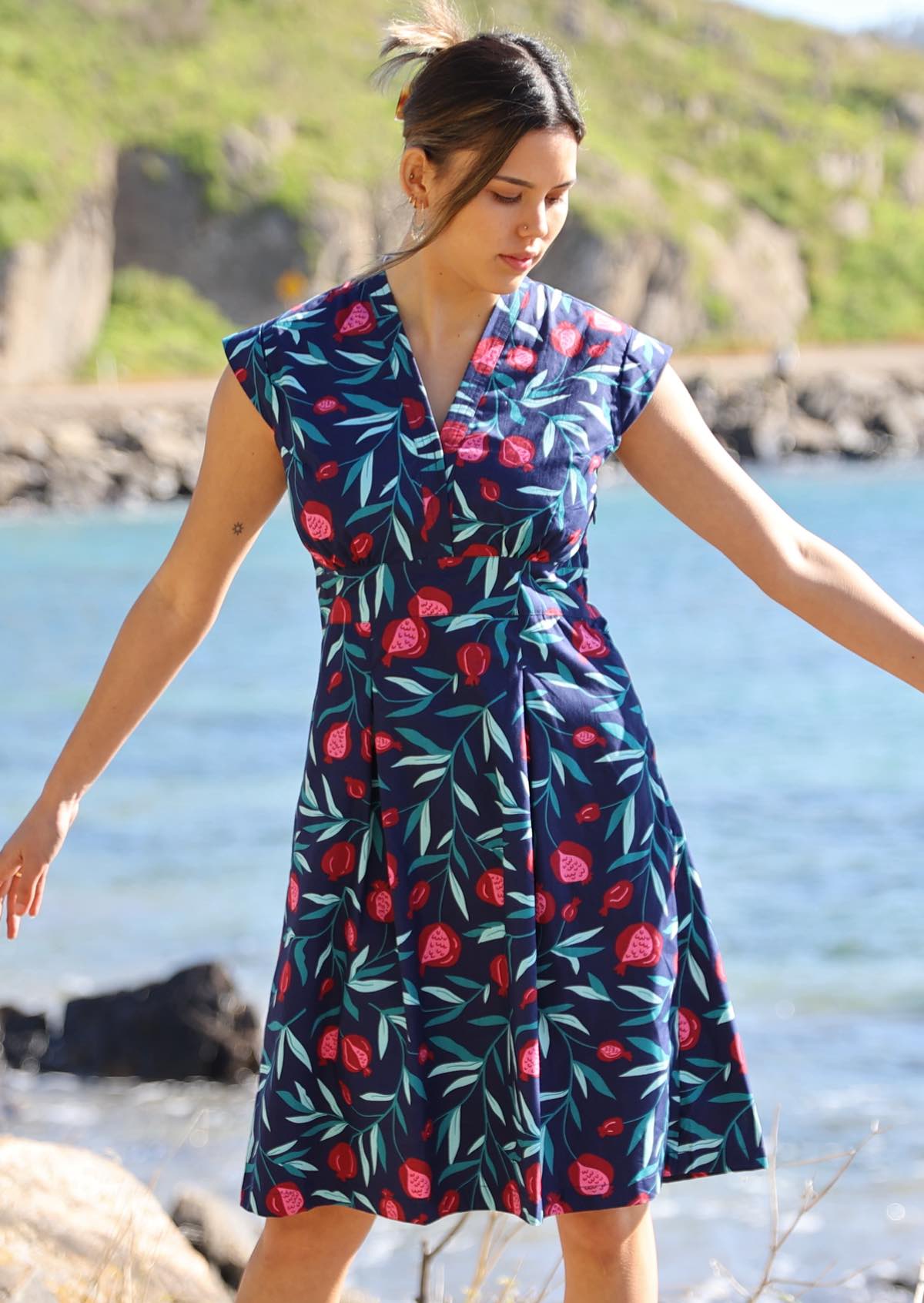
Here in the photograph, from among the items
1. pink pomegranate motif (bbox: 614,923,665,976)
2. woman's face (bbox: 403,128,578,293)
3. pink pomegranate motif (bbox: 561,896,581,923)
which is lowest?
pink pomegranate motif (bbox: 614,923,665,976)

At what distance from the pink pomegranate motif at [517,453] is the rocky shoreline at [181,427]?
2645 cm

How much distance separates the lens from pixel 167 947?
7.89 m

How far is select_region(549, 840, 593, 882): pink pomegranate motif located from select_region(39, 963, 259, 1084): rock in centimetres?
433

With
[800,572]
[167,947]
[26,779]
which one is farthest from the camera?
[26,779]

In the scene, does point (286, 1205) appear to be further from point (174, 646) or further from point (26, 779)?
point (26, 779)

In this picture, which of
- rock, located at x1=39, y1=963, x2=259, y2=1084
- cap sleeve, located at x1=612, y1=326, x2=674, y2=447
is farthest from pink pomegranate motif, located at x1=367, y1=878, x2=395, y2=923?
rock, located at x1=39, y1=963, x2=259, y2=1084

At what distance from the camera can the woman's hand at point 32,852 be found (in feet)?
7.20

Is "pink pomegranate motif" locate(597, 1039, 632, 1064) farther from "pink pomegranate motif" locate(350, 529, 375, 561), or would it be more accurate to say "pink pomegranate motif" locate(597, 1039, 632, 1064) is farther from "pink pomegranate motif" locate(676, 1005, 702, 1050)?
"pink pomegranate motif" locate(350, 529, 375, 561)

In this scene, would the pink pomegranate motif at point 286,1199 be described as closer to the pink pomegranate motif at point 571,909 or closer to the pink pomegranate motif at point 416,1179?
the pink pomegranate motif at point 416,1179

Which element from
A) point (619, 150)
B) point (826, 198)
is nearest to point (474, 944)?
point (619, 150)

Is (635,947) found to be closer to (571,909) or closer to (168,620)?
(571,909)

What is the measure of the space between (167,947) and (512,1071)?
6.11m

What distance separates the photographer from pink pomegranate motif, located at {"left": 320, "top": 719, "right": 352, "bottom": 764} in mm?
2041

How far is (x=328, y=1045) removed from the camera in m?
2.04
